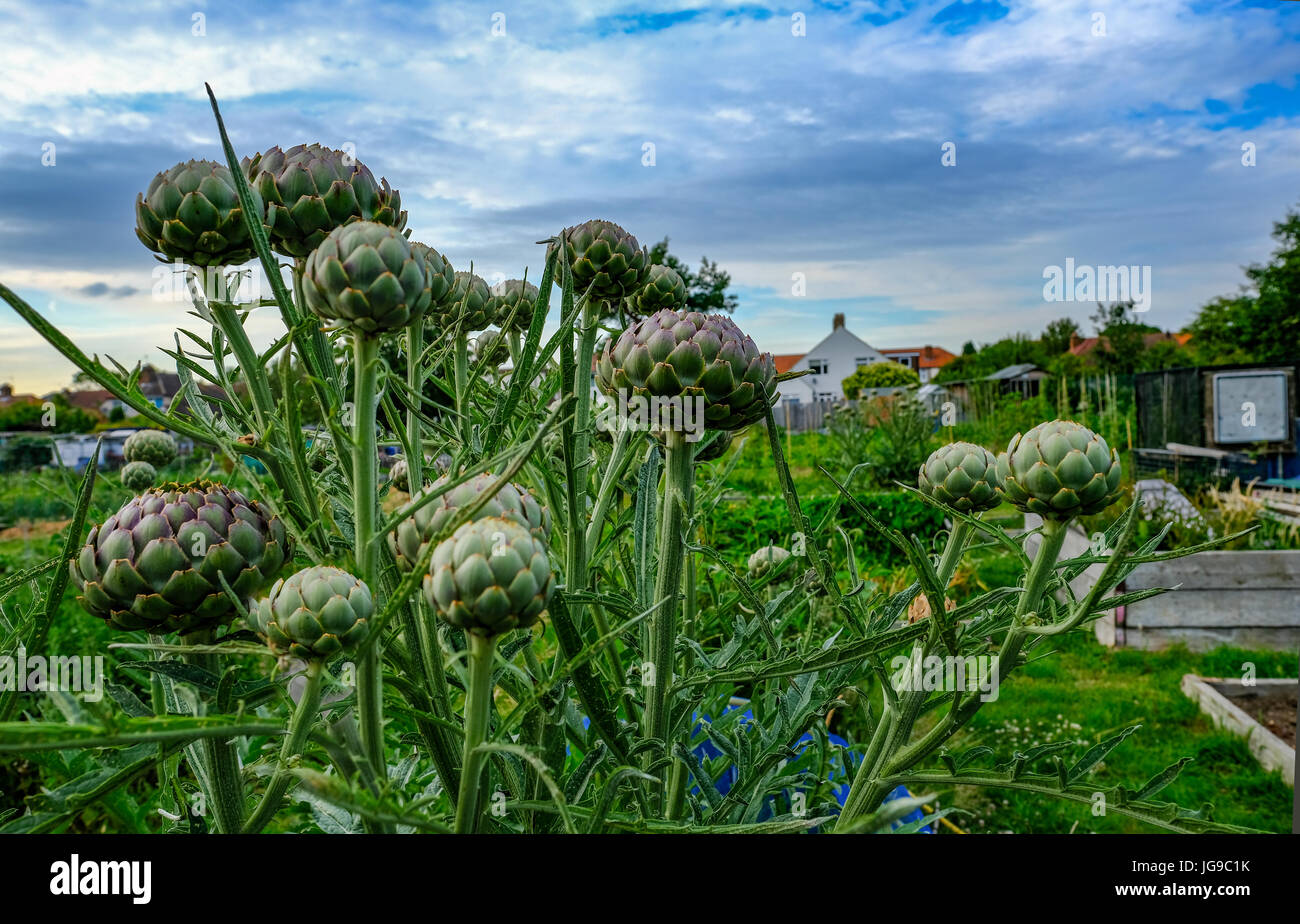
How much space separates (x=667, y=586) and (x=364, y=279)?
282mm

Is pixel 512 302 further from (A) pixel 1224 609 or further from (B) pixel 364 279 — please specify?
(A) pixel 1224 609

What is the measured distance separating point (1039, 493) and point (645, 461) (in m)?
0.27

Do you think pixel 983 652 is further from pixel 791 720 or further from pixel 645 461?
pixel 645 461

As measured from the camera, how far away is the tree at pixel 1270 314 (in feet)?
47.3

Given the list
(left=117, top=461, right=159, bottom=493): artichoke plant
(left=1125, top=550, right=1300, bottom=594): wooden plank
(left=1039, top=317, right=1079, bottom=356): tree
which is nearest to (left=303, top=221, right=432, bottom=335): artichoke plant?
(left=117, top=461, right=159, bottom=493): artichoke plant

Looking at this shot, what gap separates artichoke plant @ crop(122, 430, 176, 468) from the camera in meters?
1.55

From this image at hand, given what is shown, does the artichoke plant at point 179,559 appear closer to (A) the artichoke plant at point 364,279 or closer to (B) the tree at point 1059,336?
(A) the artichoke plant at point 364,279

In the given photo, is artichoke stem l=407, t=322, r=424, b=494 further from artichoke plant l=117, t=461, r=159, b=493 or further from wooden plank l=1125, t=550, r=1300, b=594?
wooden plank l=1125, t=550, r=1300, b=594

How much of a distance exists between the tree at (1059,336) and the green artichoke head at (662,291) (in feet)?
78.2

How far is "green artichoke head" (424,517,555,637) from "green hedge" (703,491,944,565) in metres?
2.70

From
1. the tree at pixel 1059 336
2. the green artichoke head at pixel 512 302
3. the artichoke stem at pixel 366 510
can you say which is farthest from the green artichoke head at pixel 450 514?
the tree at pixel 1059 336

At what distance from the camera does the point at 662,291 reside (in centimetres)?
87

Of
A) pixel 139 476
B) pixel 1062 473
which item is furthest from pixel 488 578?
pixel 139 476
